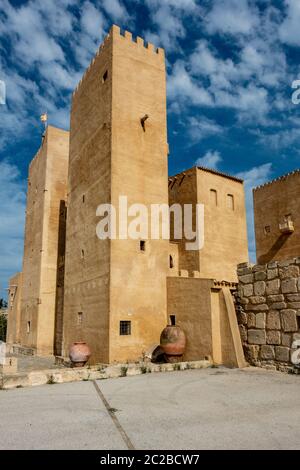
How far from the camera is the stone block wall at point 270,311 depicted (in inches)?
343

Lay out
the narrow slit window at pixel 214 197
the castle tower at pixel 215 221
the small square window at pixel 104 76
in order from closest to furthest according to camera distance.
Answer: the small square window at pixel 104 76
the castle tower at pixel 215 221
the narrow slit window at pixel 214 197

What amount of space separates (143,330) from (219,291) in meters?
4.22

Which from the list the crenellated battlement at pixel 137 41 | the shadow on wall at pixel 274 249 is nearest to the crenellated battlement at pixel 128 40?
the crenellated battlement at pixel 137 41

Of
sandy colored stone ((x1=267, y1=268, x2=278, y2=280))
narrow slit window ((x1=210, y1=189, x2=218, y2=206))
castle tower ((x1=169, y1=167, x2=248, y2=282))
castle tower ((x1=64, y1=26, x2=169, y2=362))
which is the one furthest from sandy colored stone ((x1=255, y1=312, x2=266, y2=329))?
narrow slit window ((x1=210, y1=189, x2=218, y2=206))

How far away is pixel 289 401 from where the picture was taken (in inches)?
240

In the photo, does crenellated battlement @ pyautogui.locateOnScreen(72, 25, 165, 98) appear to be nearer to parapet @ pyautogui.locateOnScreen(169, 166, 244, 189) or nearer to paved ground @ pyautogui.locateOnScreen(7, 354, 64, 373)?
parapet @ pyautogui.locateOnScreen(169, 166, 244, 189)

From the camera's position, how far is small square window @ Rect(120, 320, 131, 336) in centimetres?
1460

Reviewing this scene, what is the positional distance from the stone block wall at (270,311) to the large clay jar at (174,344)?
314 cm

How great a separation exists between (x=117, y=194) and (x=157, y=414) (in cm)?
1128

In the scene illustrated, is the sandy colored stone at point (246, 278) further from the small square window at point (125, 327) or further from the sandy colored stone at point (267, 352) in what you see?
the small square window at point (125, 327)

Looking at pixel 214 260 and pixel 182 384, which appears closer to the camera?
pixel 182 384

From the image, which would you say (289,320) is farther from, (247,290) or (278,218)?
(278,218)
